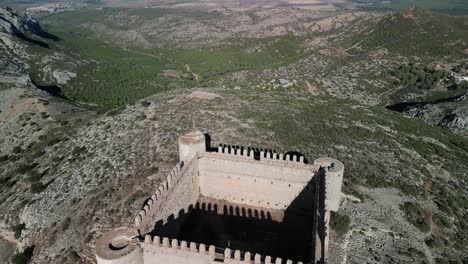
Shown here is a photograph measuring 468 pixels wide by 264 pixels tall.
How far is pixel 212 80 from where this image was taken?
317 ft

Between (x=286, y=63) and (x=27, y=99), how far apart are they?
6582cm

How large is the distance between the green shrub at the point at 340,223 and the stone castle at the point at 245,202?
749 millimetres

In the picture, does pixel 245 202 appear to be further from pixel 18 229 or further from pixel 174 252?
pixel 18 229

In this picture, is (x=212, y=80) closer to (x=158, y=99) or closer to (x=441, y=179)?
(x=158, y=99)

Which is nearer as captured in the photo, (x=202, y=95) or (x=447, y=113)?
(x=202, y=95)

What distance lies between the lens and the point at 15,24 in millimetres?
130250

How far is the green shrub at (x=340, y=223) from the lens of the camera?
2977 centimetres

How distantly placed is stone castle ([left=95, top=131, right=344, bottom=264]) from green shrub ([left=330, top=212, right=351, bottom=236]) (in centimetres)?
75

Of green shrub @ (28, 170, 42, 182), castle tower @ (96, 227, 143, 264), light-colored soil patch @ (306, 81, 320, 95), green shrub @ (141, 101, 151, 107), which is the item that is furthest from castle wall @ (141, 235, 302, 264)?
light-colored soil patch @ (306, 81, 320, 95)

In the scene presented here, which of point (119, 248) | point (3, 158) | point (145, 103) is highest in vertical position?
point (119, 248)

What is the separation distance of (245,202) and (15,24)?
132m

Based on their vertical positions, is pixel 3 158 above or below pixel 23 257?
below

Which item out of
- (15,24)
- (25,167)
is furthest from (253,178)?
(15,24)

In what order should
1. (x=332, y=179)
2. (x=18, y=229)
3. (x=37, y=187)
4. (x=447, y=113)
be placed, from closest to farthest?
(x=332, y=179), (x=18, y=229), (x=37, y=187), (x=447, y=113)
